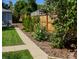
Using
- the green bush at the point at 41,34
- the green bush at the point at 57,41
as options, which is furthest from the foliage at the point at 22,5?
the green bush at the point at 41,34

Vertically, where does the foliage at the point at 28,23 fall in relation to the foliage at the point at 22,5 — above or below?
below

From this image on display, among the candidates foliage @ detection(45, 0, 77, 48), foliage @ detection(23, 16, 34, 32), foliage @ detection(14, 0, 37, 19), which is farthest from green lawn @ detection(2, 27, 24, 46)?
foliage @ detection(23, 16, 34, 32)

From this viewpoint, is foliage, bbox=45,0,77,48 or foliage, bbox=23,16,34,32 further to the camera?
foliage, bbox=23,16,34,32

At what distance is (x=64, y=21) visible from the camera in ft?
14.4

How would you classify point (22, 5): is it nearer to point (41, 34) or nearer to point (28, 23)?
point (41, 34)

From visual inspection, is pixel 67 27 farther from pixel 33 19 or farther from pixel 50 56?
pixel 33 19

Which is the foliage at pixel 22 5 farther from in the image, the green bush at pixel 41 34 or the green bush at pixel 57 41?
the green bush at pixel 41 34

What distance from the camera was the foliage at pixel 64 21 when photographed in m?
4.09

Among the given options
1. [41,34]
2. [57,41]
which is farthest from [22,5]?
[41,34]

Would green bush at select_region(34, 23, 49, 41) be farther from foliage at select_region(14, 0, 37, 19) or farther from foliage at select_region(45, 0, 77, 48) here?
foliage at select_region(45, 0, 77, 48)

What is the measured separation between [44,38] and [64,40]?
1625mm

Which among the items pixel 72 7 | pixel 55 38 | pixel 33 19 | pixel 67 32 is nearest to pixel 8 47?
pixel 55 38

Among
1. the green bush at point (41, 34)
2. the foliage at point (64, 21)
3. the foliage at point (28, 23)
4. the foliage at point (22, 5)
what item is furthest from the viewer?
the foliage at point (28, 23)

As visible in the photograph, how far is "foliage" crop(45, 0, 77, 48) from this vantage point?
409cm
